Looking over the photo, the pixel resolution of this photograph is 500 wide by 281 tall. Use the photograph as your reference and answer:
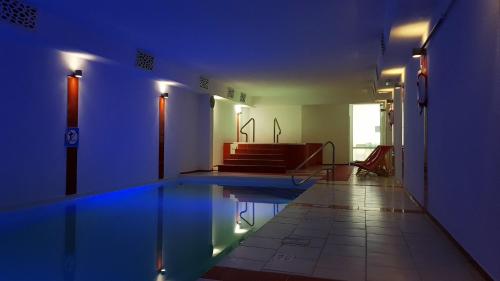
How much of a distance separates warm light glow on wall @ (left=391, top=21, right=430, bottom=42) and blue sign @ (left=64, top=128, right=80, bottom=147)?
5412 millimetres

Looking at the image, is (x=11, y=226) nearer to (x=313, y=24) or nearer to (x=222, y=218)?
(x=222, y=218)

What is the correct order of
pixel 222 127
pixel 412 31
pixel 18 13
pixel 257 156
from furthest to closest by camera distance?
1. pixel 222 127
2. pixel 257 156
3. pixel 412 31
4. pixel 18 13

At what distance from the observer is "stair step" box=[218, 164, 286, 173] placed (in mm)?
11555

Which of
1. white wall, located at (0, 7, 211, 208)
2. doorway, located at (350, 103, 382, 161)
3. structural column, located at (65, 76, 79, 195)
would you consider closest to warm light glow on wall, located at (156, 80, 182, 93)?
white wall, located at (0, 7, 211, 208)

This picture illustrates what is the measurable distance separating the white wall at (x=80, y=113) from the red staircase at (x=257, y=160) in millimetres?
2288

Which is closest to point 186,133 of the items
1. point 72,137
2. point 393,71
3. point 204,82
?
point 204,82

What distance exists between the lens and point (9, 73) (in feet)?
18.6

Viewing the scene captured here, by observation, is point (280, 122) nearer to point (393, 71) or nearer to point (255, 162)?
point (255, 162)

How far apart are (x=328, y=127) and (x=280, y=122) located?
204 centimetres

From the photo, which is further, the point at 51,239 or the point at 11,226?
the point at 11,226

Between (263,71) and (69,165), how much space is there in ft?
17.7

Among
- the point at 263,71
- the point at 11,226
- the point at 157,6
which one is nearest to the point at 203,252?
the point at 11,226

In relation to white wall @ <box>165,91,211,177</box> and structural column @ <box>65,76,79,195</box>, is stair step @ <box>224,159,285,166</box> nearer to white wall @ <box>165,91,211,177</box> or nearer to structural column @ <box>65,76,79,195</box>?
white wall @ <box>165,91,211,177</box>

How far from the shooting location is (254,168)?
1189 cm
